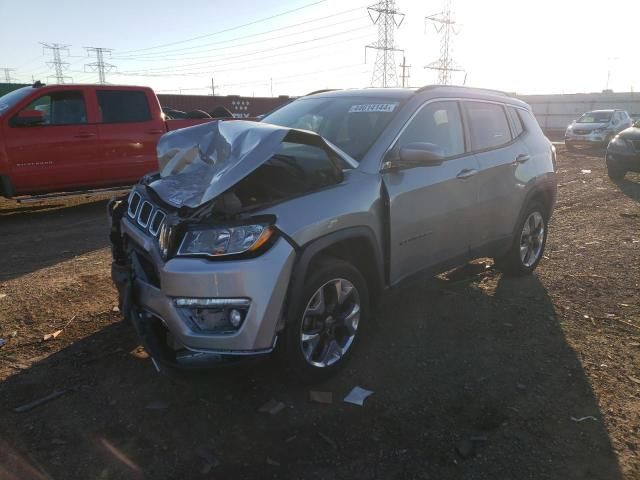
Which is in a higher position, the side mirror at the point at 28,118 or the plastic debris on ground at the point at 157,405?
the side mirror at the point at 28,118

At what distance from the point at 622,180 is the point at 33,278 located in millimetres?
12727

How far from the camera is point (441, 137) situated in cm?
409

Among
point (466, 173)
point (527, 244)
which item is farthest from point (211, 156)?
point (527, 244)

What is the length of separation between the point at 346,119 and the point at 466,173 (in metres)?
1.08

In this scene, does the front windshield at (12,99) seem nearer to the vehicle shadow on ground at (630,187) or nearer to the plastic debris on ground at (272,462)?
the plastic debris on ground at (272,462)

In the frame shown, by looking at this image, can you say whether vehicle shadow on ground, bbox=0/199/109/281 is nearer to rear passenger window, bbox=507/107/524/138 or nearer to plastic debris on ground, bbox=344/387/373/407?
plastic debris on ground, bbox=344/387/373/407

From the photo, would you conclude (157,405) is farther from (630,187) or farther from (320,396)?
(630,187)

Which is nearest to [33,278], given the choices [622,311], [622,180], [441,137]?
[441,137]

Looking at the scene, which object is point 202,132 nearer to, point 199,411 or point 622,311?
point 199,411

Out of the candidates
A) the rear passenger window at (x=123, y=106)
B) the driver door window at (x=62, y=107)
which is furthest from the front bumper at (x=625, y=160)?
the driver door window at (x=62, y=107)

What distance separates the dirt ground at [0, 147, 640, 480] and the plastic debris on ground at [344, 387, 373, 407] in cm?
4

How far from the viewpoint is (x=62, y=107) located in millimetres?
8180

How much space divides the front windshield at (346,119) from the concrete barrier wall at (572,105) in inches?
1877

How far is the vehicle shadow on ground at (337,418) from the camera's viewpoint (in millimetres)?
2541
